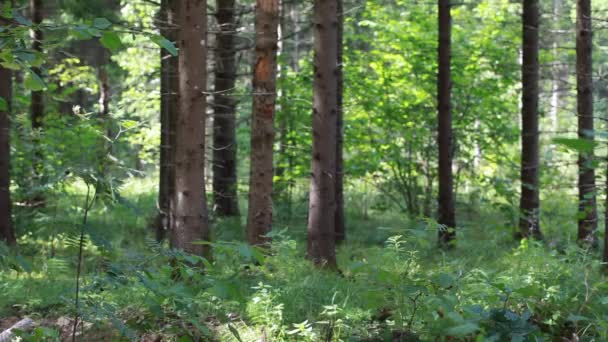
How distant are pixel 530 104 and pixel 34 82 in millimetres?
10878

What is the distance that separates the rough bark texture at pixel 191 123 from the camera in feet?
22.6

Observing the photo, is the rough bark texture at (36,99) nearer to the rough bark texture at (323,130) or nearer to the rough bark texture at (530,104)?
the rough bark texture at (323,130)

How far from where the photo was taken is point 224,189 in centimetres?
1542

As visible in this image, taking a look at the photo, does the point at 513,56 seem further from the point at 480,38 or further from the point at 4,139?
the point at 4,139

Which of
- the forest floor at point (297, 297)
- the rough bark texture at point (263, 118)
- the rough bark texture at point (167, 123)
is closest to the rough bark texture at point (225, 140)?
the rough bark texture at point (167, 123)

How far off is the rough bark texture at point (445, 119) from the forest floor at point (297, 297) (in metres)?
3.31

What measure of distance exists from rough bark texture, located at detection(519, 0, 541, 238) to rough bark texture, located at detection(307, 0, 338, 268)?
4819 millimetres

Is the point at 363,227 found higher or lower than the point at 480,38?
lower

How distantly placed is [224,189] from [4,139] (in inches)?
247

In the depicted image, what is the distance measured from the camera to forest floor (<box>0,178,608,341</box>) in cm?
308

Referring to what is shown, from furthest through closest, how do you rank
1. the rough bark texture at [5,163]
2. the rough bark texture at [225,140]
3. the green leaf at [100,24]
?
the rough bark texture at [225,140] → the rough bark texture at [5,163] → the green leaf at [100,24]

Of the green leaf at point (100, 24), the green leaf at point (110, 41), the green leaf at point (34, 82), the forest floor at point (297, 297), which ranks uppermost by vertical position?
the green leaf at point (100, 24)

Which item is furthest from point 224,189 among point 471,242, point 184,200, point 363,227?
point 184,200

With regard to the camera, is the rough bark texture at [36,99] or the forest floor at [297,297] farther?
the rough bark texture at [36,99]
